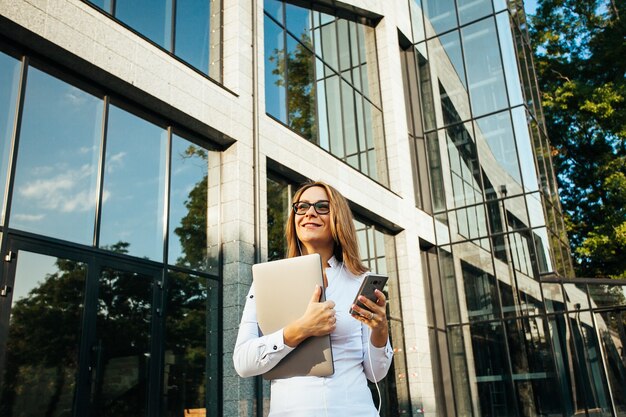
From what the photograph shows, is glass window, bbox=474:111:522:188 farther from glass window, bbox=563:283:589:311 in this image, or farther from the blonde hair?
the blonde hair

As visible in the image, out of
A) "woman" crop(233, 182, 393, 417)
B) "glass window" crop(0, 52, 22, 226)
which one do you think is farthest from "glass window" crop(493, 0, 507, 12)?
"woman" crop(233, 182, 393, 417)

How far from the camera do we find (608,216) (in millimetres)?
21531

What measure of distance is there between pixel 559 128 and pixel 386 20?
10.6 m

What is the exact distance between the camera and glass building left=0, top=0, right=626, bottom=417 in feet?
23.6

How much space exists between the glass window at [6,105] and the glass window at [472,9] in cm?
1520

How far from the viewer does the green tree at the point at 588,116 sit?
21328 mm

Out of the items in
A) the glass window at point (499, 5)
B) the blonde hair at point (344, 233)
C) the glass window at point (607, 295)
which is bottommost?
the blonde hair at point (344, 233)

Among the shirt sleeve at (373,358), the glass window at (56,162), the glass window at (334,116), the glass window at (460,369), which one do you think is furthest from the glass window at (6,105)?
the glass window at (460,369)

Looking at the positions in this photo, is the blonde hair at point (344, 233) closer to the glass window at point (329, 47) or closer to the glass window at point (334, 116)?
the glass window at point (334, 116)

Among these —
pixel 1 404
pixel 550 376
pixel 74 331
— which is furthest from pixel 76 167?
pixel 550 376

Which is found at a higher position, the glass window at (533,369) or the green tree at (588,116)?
the green tree at (588,116)

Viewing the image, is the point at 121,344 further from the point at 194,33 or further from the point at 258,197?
the point at 194,33

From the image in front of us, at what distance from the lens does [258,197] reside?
402 inches

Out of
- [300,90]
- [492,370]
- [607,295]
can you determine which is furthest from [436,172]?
[300,90]
